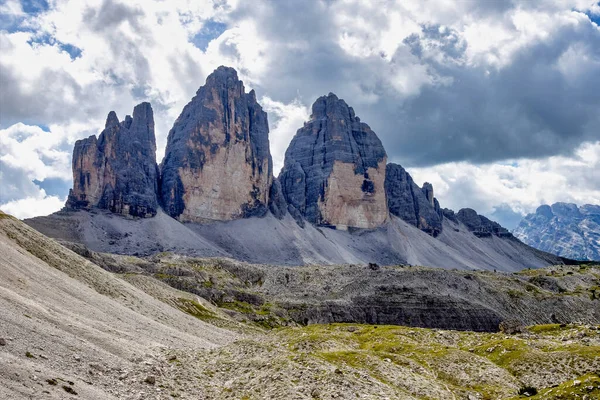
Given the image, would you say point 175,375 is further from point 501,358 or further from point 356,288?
point 356,288

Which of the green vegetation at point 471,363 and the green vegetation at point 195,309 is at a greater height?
the green vegetation at point 471,363

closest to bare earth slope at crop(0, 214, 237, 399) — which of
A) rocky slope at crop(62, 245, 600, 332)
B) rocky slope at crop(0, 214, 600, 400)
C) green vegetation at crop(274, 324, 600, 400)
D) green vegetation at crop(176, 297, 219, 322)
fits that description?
rocky slope at crop(0, 214, 600, 400)

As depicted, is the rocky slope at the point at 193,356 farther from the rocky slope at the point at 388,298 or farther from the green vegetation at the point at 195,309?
the rocky slope at the point at 388,298

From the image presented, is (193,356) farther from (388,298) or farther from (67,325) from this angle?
(388,298)

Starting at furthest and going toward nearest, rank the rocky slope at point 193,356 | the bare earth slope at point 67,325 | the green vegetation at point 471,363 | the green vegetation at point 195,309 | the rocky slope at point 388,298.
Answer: the rocky slope at point 388,298, the green vegetation at point 195,309, the green vegetation at point 471,363, the rocky slope at point 193,356, the bare earth slope at point 67,325

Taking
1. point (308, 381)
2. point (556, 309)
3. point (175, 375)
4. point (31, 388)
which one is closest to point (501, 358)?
point (308, 381)

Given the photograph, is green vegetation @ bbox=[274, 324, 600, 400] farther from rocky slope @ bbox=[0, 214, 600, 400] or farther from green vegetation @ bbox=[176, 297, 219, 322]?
green vegetation @ bbox=[176, 297, 219, 322]

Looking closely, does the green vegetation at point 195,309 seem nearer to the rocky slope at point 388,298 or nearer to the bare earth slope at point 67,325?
the rocky slope at point 388,298

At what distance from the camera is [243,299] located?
493 feet

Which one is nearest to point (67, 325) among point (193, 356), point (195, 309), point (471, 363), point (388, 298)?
point (193, 356)

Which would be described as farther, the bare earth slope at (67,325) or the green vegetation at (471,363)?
the green vegetation at (471,363)

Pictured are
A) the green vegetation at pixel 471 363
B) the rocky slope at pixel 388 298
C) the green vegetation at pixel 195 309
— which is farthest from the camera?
the rocky slope at pixel 388 298

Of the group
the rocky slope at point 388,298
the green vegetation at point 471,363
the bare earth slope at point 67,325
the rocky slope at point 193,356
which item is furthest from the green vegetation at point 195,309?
the green vegetation at point 471,363

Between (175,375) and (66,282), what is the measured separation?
33800 mm
